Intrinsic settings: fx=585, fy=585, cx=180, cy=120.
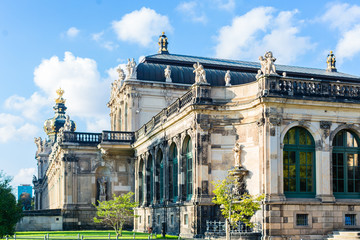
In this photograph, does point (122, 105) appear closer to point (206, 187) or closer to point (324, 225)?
point (206, 187)

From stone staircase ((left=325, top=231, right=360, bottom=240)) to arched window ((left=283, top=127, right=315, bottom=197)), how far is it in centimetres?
279

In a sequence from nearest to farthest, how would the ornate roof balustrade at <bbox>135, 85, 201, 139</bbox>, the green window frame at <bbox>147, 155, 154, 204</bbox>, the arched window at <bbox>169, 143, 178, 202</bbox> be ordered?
the ornate roof balustrade at <bbox>135, 85, 201, 139</bbox>, the arched window at <bbox>169, 143, 178, 202</bbox>, the green window frame at <bbox>147, 155, 154, 204</bbox>

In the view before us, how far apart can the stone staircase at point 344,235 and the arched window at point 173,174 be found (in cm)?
1339

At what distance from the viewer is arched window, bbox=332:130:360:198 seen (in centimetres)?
3844

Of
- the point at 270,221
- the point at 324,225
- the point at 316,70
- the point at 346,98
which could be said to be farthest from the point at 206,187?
the point at 316,70

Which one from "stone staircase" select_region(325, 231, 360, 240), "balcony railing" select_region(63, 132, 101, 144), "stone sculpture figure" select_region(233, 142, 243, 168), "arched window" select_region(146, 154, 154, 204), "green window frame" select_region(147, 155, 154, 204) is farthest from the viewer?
"balcony railing" select_region(63, 132, 101, 144)

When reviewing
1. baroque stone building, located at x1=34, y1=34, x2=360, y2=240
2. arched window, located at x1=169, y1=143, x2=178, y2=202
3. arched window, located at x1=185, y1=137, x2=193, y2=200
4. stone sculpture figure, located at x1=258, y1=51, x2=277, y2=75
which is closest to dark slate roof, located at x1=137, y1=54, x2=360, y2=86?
baroque stone building, located at x1=34, y1=34, x2=360, y2=240

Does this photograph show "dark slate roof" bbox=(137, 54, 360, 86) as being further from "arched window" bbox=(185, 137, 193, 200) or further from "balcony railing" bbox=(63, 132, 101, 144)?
"arched window" bbox=(185, 137, 193, 200)

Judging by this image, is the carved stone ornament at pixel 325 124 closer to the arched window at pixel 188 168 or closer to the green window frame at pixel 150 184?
the arched window at pixel 188 168

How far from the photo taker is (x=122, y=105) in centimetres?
6525

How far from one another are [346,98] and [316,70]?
36991mm

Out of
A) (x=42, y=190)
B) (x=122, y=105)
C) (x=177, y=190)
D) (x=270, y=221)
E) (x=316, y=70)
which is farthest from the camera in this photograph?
(x=42, y=190)

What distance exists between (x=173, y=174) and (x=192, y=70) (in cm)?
1915

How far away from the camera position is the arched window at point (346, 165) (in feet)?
126
